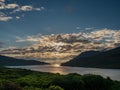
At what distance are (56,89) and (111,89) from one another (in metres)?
35.6

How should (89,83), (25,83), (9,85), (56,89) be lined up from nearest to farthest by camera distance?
(9,85) < (56,89) < (25,83) < (89,83)

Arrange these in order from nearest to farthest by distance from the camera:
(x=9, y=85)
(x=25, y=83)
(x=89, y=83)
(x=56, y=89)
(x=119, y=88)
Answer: (x=9, y=85) → (x=56, y=89) → (x=25, y=83) → (x=89, y=83) → (x=119, y=88)

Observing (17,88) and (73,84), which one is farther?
(73,84)

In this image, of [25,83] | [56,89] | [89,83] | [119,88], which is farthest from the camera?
[119,88]

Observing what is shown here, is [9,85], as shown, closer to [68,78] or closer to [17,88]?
[17,88]

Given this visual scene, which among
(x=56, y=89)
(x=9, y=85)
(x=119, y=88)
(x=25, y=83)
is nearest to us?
(x=9, y=85)

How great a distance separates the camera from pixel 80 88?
75.1m

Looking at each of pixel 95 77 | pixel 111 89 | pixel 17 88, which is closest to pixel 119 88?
pixel 111 89

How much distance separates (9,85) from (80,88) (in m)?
36.4

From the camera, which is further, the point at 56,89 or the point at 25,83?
the point at 25,83

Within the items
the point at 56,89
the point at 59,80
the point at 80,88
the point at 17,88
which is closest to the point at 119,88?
the point at 80,88

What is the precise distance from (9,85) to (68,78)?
35.7 m

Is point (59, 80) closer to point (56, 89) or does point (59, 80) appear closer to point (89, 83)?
point (89, 83)

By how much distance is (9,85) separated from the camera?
42.1 meters
